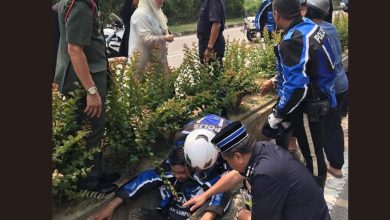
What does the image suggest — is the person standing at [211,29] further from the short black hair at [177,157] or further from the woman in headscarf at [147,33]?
the short black hair at [177,157]

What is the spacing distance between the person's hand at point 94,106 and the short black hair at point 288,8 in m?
1.52

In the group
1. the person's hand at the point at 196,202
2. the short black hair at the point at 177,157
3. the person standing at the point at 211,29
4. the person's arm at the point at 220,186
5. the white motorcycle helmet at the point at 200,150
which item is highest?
the person standing at the point at 211,29

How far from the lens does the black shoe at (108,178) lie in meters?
3.17

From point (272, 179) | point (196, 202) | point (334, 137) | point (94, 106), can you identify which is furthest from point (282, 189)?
point (334, 137)

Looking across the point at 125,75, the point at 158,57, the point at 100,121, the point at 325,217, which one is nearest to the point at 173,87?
the point at 158,57

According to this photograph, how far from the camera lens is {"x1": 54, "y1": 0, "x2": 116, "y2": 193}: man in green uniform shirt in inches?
100

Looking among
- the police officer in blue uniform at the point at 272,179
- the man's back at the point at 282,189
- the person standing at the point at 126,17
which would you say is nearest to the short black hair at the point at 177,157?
the police officer in blue uniform at the point at 272,179

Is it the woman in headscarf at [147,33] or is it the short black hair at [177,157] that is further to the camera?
the woman in headscarf at [147,33]

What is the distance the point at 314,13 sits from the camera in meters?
3.79

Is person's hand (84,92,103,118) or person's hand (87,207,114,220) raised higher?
person's hand (84,92,103,118)

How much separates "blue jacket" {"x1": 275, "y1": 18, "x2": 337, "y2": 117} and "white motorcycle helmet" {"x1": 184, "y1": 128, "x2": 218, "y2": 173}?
72 cm

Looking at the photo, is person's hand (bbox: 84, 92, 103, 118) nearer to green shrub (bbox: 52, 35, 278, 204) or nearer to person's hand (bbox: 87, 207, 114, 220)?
green shrub (bbox: 52, 35, 278, 204)

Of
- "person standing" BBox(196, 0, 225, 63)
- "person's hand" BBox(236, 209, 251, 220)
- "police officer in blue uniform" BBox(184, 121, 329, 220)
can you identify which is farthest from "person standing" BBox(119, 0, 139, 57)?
"police officer in blue uniform" BBox(184, 121, 329, 220)

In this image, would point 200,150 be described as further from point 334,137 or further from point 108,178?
point 334,137
